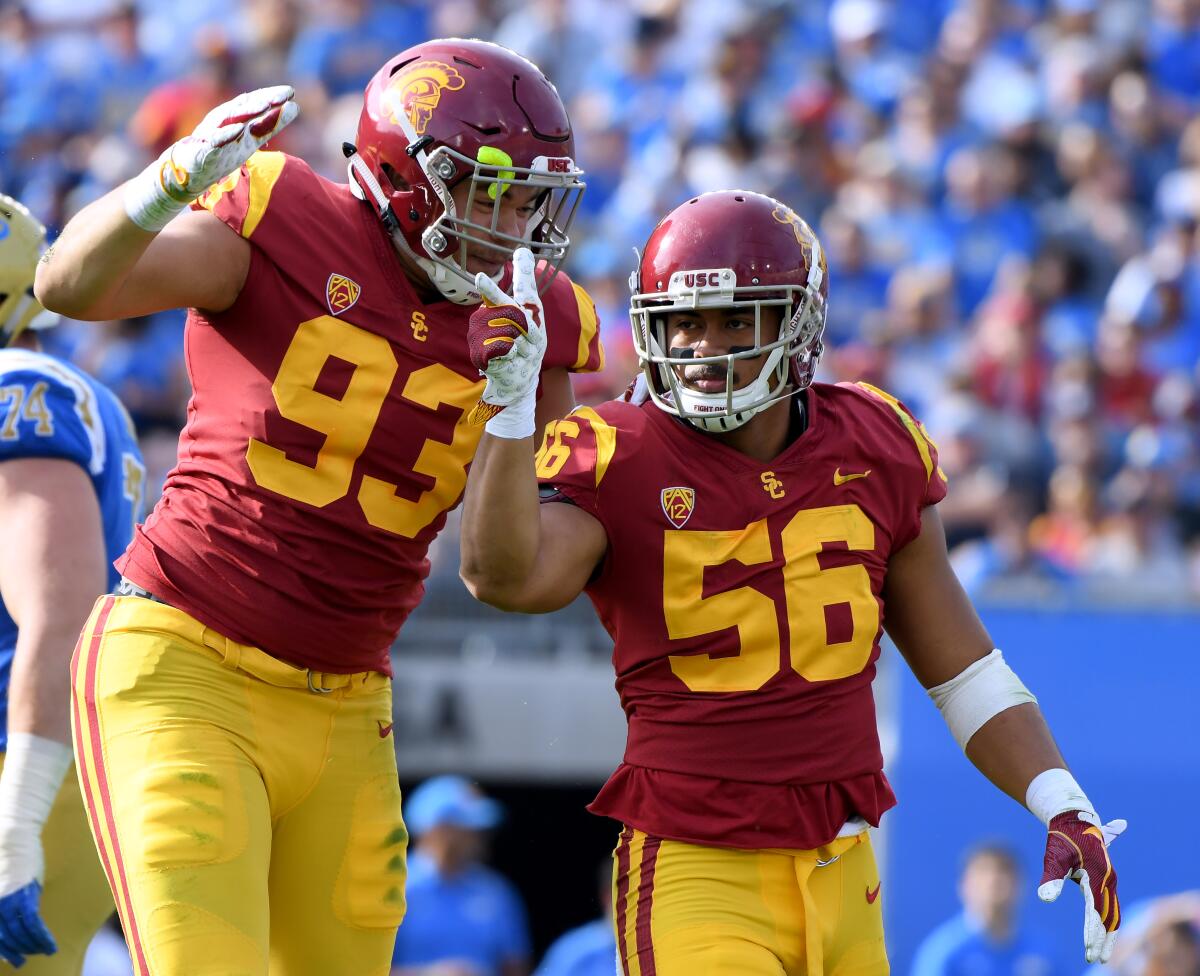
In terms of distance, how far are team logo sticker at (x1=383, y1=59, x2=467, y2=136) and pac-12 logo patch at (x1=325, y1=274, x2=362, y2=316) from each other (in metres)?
0.28

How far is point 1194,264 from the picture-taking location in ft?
28.7

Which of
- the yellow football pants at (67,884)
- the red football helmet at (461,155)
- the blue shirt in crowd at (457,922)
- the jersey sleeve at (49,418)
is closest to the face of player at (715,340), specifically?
the red football helmet at (461,155)

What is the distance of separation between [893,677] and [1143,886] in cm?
108

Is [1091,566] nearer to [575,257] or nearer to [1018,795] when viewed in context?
[575,257]

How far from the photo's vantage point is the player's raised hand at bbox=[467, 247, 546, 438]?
2.96 meters

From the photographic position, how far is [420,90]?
3.34m

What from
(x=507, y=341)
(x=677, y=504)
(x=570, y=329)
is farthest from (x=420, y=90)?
(x=677, y=504)

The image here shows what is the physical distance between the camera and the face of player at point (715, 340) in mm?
3232

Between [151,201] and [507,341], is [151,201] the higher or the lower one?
the higher one

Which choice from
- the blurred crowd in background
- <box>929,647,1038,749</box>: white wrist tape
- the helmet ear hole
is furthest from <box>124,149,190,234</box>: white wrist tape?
the blurred crowd in background

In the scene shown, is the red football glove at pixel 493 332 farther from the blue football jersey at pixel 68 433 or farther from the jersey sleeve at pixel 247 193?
the blue football jersey at pixel 68 433

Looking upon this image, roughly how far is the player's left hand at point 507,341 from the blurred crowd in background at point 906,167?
401 cm

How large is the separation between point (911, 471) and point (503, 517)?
79cm

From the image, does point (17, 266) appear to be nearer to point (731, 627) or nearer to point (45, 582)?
point (45, 582)
